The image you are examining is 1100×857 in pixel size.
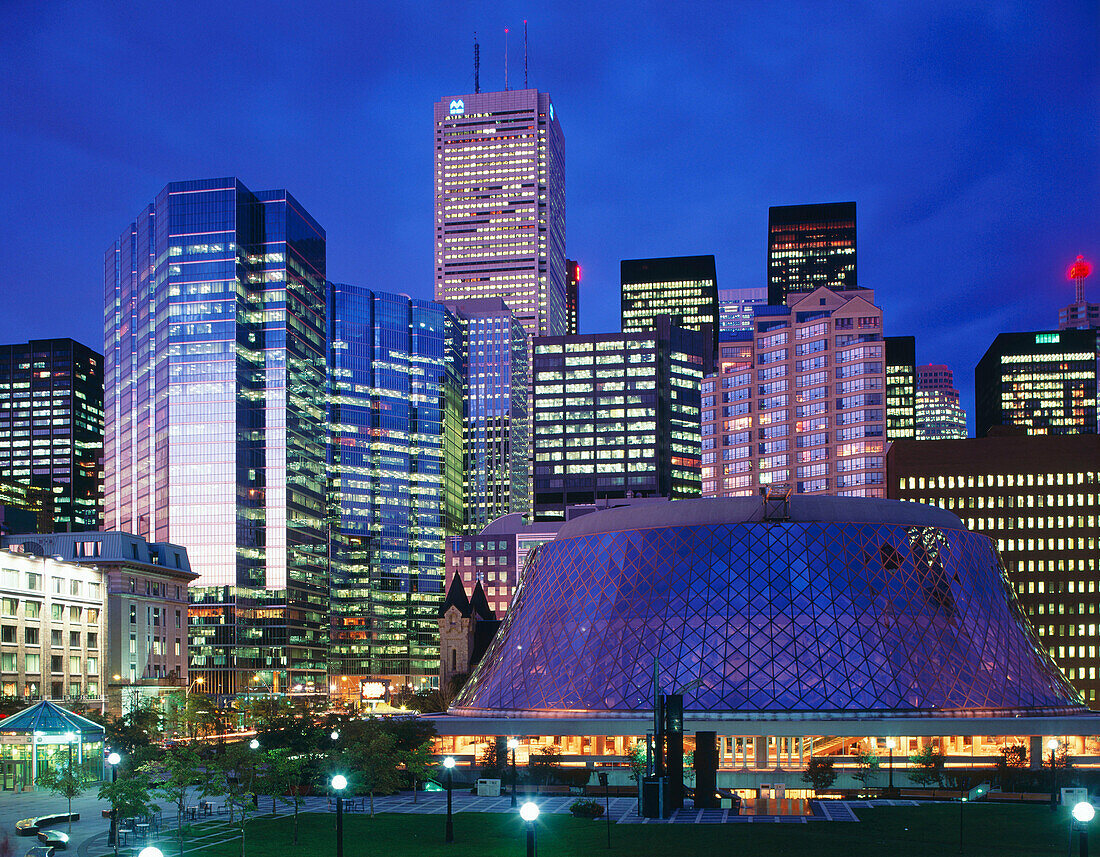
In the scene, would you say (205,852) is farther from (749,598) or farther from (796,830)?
(749,598)

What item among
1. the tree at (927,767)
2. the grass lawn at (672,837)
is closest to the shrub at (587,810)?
the grass lawn at (672,837)

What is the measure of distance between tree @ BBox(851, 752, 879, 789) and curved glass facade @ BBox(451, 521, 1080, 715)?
26.8 feet

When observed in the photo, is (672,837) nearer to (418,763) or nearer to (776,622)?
(418,763)

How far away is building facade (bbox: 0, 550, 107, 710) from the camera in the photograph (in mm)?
114750

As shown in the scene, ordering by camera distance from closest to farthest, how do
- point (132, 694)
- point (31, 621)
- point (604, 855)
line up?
1. point (604, 855)
2. point (31, 621)
3. point (132, 694)

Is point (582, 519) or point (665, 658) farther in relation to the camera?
point (582, 519)

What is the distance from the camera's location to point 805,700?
98.5 metres

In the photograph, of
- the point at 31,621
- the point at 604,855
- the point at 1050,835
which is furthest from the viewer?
the point at 31,621

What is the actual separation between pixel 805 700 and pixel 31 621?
7514 cm

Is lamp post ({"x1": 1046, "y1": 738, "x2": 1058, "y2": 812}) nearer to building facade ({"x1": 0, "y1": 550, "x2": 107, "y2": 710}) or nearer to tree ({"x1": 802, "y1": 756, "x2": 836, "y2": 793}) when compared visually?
tree ({"x1": 802, "y1": 756, "x2": 836, "y2": 793})

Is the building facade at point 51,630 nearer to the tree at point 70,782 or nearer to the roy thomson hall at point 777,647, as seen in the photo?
the tree at point 70,782

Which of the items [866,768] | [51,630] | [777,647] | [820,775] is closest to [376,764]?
[820,775]

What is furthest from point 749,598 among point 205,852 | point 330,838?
point 205,852

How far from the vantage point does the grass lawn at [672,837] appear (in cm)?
5556
